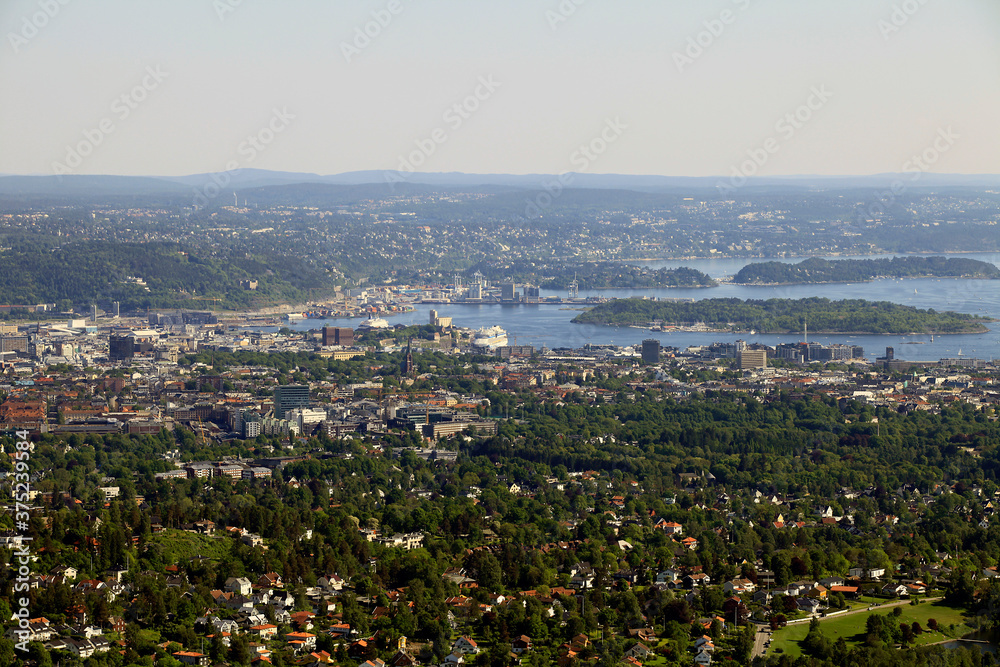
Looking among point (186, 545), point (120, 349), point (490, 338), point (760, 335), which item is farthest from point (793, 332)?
point (186, 545)

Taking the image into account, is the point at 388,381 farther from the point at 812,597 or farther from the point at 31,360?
the point at 812,597

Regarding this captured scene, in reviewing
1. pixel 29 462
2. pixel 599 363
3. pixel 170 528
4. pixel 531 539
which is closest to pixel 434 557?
pixel 531 539

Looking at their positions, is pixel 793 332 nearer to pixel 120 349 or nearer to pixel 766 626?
pixel 120 349

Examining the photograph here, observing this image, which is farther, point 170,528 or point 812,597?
point 170,528

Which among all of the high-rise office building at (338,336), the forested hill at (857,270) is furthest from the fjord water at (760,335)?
the high-rise office building at (338,336)

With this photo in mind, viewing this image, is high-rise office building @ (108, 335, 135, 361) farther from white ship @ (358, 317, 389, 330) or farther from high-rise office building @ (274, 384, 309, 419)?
white ship @ (358, 317, 389, 330)

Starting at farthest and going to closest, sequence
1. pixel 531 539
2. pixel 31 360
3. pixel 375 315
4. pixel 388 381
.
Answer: pixel 375 315 < pixel 31 360 < pixel 388 381 < pixel 531 539

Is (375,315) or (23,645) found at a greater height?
(23,645)
